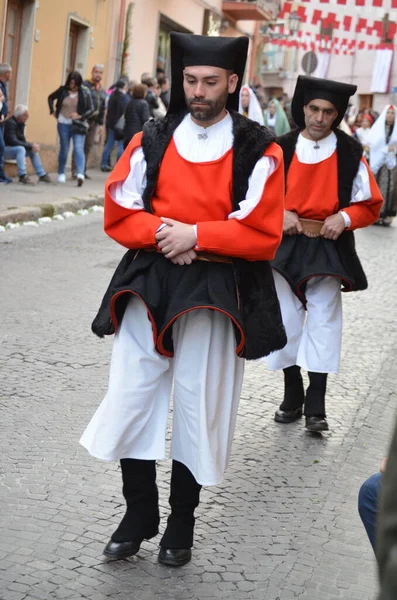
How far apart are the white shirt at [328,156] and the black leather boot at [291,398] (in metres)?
0.87

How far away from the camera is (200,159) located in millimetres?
3844

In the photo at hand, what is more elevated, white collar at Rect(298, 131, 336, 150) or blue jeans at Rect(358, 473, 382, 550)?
white collar at Rect(298, 131, 336, 150)

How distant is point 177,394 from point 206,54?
1141mm

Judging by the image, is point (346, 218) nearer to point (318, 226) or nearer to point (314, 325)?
point (318, 226)

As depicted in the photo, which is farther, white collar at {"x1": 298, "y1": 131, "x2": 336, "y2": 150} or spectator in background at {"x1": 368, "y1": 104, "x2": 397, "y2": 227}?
spectator in background at {"x1": 368, "y1": 104, "x2": 397, "y2": 227}

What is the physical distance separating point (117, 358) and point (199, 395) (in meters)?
0.30

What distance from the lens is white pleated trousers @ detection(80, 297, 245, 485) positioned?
3.83 m

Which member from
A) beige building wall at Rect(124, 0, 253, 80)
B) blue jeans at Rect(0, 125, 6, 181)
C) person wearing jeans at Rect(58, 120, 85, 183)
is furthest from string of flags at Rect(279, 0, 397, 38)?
blue jeans at Rect(0, 125, 6, 181)

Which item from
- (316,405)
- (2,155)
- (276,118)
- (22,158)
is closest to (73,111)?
(22,158)

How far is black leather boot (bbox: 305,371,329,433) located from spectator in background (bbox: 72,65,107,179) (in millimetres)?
13290

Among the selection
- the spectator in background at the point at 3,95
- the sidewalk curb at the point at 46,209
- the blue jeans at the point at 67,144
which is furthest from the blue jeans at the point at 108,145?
the sidewalk curb at the point at 46,209

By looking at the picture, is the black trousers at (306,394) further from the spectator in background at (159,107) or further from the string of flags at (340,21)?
the string of flags at (340,21)

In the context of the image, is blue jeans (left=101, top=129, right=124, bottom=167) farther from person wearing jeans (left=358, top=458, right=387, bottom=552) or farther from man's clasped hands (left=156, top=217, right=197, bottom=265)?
person wearing jeans (left=358, top=458, right=387, bottom=552)

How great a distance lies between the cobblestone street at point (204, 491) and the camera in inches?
150
